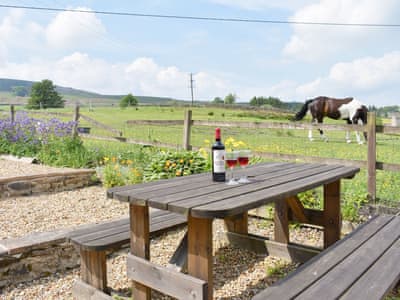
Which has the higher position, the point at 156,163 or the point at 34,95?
the point at 34,95

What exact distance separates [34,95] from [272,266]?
76860mm

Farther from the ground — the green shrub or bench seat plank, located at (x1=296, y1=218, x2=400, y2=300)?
the green shrub

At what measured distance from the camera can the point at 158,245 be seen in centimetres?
372

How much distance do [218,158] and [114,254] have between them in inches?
66.7

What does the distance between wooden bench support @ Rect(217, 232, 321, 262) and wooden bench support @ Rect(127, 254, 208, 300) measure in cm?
149

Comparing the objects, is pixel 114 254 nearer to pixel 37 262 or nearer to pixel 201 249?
pixel 37 262

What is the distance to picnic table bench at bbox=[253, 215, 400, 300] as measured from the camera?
1.80 meters

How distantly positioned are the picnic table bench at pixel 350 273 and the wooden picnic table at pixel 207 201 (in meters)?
0.41

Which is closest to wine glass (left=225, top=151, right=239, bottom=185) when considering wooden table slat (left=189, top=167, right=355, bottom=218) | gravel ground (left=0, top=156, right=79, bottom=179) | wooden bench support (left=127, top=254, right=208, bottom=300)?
wooden table slat (left=189, top=167, right=355, bottom=218)

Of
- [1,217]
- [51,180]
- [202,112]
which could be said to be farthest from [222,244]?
[202,112]

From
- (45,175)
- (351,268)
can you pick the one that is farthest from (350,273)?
(45,175)

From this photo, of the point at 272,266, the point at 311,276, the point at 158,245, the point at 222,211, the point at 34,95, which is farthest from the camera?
the point at 34,95

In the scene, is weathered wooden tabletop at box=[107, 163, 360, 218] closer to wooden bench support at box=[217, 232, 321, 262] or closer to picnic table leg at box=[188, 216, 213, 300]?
picnic table leg at box=[188, 216, 213, 300]

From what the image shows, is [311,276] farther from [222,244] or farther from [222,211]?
[222,244]
